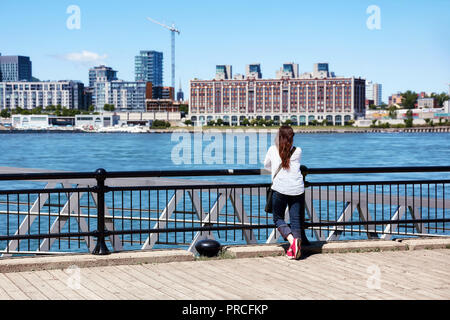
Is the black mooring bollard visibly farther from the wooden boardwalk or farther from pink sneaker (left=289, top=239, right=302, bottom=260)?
pink sneaker (left=289, top=239, right=302, bottom=260)

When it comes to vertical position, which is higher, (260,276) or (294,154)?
(294,154)

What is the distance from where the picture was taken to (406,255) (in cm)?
969

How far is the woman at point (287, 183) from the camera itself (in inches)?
359

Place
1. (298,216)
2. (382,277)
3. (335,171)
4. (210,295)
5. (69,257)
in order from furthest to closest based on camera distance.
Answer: (335,171), (298,216), (69,257), (382,277), (210,295)

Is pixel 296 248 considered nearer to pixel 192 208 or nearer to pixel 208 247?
pixel 208 247

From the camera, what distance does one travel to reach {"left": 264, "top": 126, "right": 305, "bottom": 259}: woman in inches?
359

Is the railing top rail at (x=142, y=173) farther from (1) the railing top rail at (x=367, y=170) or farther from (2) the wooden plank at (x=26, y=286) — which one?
(2) the wooden plank at (x=26, y=286)

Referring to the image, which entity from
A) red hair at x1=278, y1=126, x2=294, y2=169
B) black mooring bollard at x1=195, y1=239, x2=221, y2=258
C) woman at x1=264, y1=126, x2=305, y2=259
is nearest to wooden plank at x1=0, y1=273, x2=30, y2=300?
black mooring bollard at x1=195, y1=239, x2=221, y2=258

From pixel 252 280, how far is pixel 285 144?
194 centimetres

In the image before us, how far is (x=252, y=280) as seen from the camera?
8039 mm

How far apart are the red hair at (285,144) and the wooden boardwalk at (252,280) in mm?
1333
